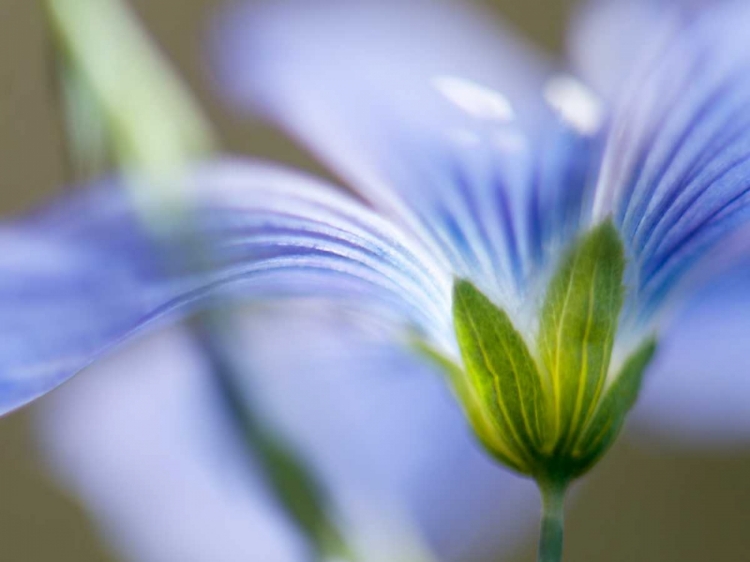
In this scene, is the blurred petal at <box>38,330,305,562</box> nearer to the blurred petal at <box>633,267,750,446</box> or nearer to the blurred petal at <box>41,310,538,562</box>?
the blurred petal at <box>41,310,538,562</box>

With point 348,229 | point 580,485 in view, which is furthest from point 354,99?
point 580,485

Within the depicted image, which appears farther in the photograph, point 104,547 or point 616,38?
point 104,547

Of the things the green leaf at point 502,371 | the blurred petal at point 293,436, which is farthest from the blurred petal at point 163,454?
the green leaf at point 502,371

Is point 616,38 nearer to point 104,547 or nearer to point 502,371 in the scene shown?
point 502,371

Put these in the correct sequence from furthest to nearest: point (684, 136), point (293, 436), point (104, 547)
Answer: point (104, 547)
point (293, 436)
point (684, 136)

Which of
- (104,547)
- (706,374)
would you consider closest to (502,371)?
(706,374)

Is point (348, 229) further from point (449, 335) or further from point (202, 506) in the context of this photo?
point (202, 506)

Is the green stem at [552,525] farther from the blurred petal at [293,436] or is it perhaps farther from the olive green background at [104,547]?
the olive green background at [104,547]
